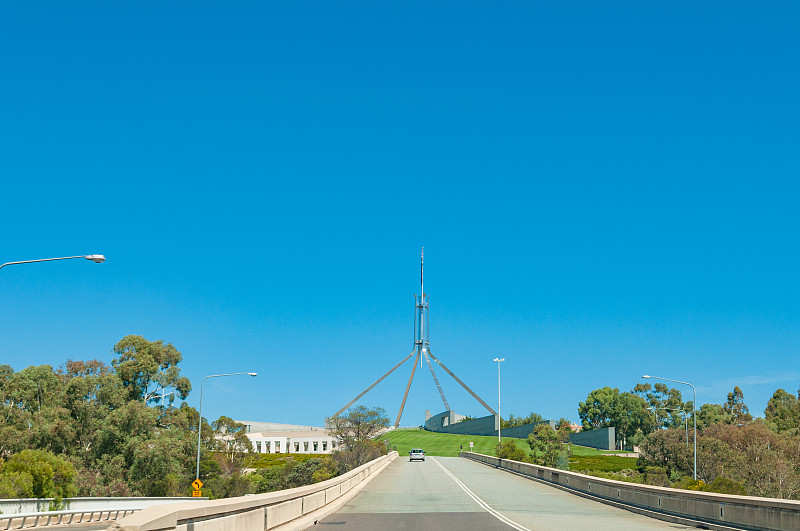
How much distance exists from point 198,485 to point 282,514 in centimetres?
3604

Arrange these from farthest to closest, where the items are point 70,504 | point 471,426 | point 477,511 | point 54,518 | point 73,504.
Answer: point 471,426
point 73,504
point 70,504
point 54,518
point 477,511

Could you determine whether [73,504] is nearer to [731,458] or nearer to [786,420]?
[731,458]

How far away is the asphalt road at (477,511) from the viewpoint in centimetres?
1836

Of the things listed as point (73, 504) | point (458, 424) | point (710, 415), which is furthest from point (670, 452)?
point (458, 424)

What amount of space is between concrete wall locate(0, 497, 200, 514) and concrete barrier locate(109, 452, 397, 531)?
1419cm

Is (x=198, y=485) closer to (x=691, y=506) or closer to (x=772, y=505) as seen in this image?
(x=691, y=506)

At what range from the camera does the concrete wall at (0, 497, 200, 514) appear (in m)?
29.8

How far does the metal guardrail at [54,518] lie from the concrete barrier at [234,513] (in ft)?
22.6

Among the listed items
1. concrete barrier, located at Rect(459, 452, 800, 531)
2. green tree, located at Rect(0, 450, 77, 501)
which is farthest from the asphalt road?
green tree, located at Rect(0, 450, 77, 501)

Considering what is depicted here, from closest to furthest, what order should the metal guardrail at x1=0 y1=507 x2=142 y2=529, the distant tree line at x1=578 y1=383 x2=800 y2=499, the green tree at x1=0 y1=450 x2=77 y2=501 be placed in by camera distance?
the metal guardrail at x1=0 y1=507 x2=142 y2=529 → the green tree at x1=0 y1=450 x2=77 y2=501 → the distant tree line at x1=578 y1=383 x2=800 y2=499

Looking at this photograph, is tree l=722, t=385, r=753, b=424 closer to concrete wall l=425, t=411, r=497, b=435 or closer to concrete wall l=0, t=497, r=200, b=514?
concrete wall l=425, t=411, r=497, b=435

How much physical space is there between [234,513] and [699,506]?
40.3ft

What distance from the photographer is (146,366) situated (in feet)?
234

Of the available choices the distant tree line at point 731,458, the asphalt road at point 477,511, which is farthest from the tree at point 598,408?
the asphalt road at point 477,511
